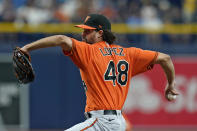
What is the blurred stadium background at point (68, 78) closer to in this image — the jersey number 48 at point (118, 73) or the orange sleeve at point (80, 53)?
the jersey number 48 at point (118, 73)

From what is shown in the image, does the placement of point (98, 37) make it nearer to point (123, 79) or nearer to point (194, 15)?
point (123, 79)

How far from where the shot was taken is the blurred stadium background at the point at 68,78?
1071 cm

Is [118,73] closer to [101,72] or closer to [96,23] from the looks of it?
[101,72]

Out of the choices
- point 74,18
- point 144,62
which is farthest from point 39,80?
point 144,62

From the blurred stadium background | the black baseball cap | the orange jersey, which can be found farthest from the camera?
the blurred stadium background

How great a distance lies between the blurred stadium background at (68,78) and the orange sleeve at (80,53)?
19.0 feet

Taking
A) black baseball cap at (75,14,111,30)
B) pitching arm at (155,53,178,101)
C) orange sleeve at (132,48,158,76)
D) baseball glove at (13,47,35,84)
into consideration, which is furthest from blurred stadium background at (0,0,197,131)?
baseball glove at (13,47,35,84)

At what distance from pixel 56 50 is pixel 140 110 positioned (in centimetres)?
235

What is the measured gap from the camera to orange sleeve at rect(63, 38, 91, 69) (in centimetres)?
484

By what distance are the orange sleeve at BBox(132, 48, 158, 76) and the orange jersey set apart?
0.19 metres

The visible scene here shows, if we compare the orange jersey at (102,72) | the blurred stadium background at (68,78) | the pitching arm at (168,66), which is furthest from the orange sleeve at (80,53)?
the blurred stadium background at (68,78)

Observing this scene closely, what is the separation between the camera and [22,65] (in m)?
4.71

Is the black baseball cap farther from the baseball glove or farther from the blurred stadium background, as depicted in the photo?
the blurred stadium background

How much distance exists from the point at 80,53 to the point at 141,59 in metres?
0.84
